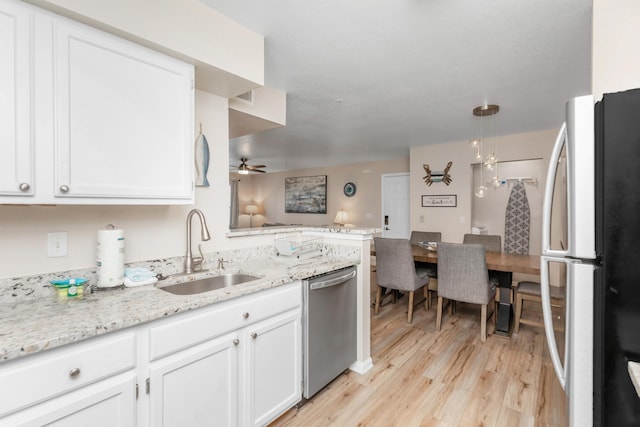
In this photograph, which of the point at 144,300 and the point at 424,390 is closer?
the point at 144,300

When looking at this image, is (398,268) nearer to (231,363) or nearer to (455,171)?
(231,363)

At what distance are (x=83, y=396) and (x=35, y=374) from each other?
0.18 m

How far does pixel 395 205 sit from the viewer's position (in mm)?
6695

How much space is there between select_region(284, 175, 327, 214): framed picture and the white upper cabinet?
618cm

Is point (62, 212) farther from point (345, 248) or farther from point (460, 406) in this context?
point (460, 406)

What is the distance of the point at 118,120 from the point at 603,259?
192 centimetres

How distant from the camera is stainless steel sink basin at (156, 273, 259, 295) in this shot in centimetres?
175

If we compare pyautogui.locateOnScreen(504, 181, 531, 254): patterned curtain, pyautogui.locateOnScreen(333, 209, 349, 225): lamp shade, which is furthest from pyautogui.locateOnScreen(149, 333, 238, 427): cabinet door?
pyautogui.locateOnScreen(333, 209, 349, 225): lamp shade

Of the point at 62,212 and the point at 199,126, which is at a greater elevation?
the point at 199,126

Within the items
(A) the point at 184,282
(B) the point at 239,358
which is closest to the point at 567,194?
(B) the point at 239,358

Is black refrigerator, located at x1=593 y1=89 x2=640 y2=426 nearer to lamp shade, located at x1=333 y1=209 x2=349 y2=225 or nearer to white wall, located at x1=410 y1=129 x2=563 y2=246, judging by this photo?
white wall, located at x1=410 y1=129 x2=563 y2=246

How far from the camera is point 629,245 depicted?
82 cm

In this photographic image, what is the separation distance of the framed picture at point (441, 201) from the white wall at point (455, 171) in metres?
0.05

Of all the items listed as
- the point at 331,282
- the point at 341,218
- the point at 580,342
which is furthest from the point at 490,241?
the point at 341,218
